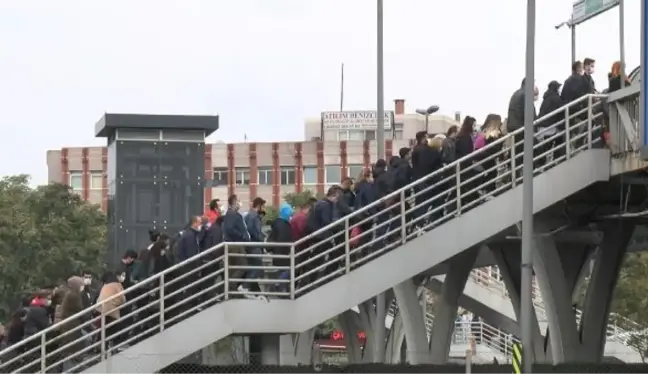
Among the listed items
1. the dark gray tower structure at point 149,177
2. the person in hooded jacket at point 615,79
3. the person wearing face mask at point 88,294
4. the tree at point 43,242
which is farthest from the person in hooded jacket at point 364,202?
the tree at point 43,242

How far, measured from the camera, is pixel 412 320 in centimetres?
3700

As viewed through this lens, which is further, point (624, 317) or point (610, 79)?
point (624, 317)

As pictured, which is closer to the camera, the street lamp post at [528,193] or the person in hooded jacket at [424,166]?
the street lamp post at [528,193]

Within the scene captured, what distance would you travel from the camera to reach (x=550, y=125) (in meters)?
25.7

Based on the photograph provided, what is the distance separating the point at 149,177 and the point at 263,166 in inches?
3333

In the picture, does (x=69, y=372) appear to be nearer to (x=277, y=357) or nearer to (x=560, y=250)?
(x=277, y=357)

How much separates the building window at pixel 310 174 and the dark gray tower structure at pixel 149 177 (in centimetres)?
8391

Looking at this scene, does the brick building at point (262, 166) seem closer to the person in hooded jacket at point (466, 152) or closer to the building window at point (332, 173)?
the building window at point (332, 173)

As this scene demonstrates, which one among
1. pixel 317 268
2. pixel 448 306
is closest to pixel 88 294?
pixel 317 268

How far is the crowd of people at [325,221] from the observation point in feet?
80.1

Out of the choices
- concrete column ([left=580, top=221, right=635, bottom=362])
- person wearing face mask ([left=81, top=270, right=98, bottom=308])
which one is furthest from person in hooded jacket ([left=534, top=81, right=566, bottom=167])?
person wearing face mask ([left=81, top=270, right=98, bottom=308])

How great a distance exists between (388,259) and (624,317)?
3547cm

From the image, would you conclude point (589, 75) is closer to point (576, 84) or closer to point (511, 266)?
point (576, 84)

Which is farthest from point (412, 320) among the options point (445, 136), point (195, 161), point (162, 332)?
point (162, 332)
